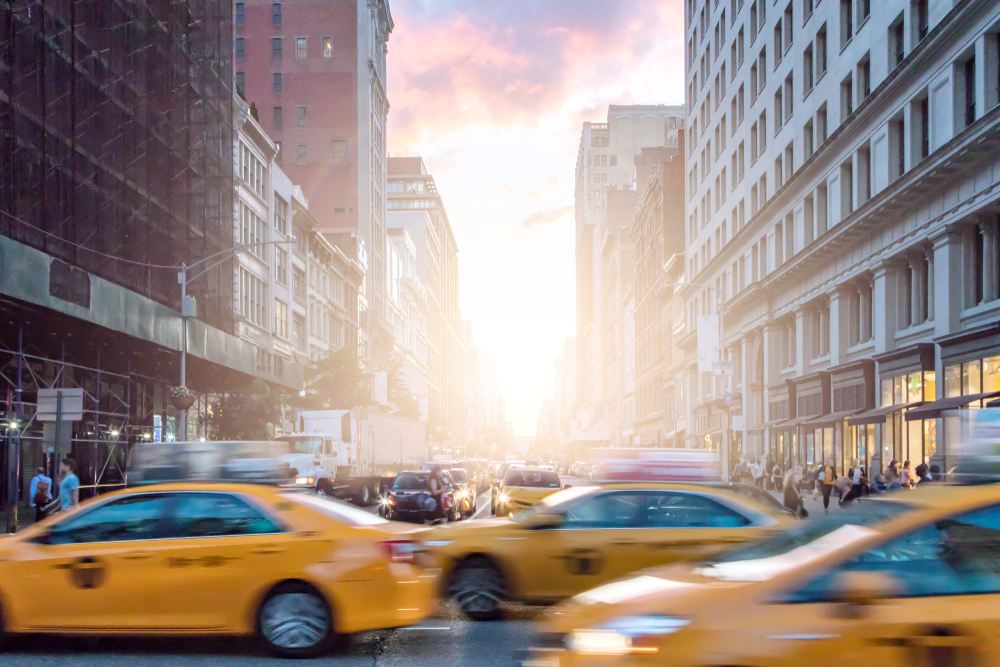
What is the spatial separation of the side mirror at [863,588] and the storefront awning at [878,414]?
2576 cm

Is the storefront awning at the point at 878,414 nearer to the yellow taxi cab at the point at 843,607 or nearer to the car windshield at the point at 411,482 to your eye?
the car windshield at the point at 411,482

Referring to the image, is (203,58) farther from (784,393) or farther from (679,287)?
(679,287)

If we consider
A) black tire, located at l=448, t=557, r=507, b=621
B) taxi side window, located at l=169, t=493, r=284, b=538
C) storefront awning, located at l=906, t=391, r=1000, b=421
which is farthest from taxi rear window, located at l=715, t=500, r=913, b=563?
storefront awning, located at l=906, t=391, r=1000, b=421

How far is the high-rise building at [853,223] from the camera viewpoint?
1014 inches

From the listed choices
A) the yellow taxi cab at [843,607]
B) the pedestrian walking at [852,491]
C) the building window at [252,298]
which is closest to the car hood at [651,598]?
the yellow taxi cab at [843,607]

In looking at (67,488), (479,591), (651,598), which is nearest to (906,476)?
(479,591)

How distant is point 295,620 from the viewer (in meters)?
8.04

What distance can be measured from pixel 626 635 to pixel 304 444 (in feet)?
99.7

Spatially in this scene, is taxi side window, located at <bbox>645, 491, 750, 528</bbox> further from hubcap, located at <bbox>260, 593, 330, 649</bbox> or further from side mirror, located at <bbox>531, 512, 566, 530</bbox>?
hubcap, located at <bbox>260, 593, 330, 649</bbox>

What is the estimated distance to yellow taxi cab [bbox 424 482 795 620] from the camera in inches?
378

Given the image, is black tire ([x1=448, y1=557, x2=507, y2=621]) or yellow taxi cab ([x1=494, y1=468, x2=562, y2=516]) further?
yellow taxi cab ([x1=494, y1=468, x2=562, y2=516])

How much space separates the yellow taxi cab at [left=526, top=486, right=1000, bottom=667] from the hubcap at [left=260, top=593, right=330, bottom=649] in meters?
3.26

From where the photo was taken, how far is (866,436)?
3425 centimetres

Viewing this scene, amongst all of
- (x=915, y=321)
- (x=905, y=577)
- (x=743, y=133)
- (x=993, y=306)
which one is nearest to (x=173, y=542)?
(x=905, y=577)
